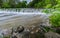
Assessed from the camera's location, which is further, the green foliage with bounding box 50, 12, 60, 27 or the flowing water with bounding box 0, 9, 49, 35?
the flowing water with bounding box 0, 9, 49, 35

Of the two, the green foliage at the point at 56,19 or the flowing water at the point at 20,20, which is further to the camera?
the flowing water at the point at 20,20

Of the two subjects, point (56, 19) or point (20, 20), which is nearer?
point (56, 19)

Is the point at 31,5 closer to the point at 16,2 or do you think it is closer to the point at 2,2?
the point at 16,2

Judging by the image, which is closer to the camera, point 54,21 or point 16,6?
point 54,21

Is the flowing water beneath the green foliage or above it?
beneath

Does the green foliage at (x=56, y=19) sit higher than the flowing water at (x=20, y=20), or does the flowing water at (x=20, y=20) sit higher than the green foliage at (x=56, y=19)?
the green foliage at (x=56, y=19)

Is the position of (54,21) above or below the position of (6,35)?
above

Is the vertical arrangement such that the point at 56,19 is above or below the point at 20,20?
above

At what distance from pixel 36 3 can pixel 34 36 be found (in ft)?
53.7

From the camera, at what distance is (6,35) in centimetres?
823

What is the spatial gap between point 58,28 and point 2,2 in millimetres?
17986

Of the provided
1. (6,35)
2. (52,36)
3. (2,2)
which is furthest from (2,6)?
(52,36)

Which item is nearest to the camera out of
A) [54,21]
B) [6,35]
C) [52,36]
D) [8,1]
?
[52,36]

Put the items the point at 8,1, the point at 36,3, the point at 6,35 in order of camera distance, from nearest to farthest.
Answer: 1. the point at 6,35
2. the point at 36,3
3. the point at 8,1
